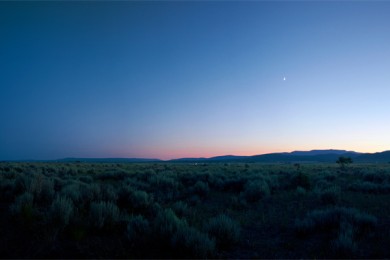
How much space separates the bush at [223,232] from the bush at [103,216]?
2.53m

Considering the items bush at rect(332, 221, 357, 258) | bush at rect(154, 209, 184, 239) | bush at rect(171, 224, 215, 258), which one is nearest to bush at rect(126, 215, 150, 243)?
bush at rect(154, 209, 184, 239)

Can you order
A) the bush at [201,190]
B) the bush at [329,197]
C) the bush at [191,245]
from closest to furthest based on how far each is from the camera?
the bush at [191,245] < the bush at [329,197] < the bush at [201,190]

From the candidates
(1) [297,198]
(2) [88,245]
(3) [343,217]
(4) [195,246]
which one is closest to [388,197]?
(1) [297,198]

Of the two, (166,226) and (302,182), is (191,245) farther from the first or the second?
(302,182)

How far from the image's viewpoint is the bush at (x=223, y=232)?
6.88m

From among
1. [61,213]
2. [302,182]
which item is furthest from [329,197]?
[61,213]

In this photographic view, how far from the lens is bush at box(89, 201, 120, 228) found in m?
7.23

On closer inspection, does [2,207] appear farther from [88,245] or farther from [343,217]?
[343,217]

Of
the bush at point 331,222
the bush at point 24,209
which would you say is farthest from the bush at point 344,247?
the bush at point 24,209

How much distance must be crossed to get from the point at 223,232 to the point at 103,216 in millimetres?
3233

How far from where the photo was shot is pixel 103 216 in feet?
24.8

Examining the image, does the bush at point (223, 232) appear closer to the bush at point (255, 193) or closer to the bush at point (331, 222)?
the bush at point (331, 222)

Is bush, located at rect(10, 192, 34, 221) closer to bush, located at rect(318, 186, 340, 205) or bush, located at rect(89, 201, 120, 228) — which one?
bush, located at rect(89, 201, 120, 228)

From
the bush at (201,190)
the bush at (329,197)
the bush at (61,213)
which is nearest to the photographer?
the bush at (61,213)
